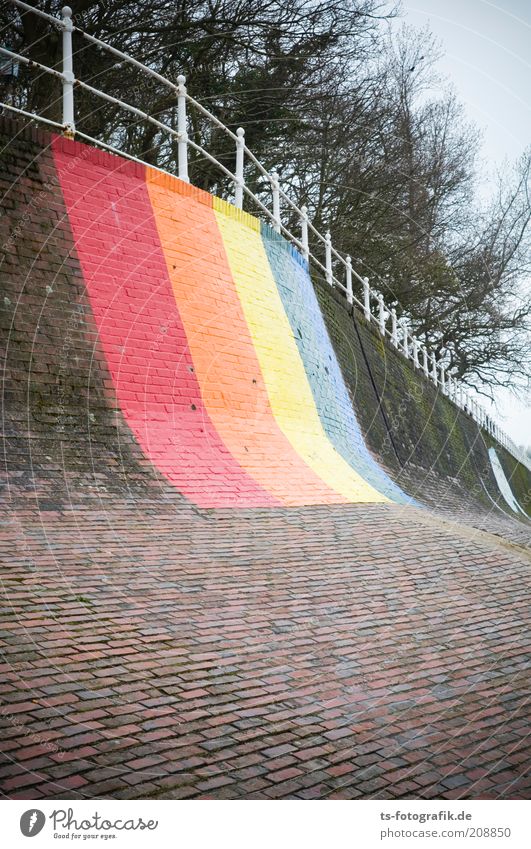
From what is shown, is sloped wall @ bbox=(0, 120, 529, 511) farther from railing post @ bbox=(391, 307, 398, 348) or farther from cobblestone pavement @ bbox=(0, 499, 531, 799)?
railing post @ bbox=(391, 307, 398, 348)

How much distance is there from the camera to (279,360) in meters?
13.4

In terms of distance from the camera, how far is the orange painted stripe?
11.2 metres

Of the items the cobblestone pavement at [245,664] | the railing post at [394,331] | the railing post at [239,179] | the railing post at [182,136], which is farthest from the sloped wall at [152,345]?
the railing post at [394,331]

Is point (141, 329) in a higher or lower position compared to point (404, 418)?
lower

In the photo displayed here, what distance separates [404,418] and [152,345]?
13.3 metres

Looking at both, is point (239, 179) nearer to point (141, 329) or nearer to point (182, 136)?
point (182, 136)

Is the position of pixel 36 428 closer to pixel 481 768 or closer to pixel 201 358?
pixel 201 358

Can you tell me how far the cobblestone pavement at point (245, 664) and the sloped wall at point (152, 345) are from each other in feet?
3.17

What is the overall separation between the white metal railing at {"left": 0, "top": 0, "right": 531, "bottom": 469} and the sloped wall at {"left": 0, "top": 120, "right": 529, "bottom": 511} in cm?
56

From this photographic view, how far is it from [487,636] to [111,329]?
504cm

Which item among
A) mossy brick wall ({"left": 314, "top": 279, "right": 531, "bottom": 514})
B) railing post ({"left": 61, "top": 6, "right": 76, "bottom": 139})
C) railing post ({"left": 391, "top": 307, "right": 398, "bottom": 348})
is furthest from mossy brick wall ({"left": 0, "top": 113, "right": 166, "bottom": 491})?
railing post ({"left": 391, "top": 307, "right": 398, "bottom": 348})

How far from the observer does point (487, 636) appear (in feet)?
24.8

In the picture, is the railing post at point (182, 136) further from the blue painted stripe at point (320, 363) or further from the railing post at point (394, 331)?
the railing post at point (394, 331)

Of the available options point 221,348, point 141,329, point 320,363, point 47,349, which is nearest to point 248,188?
point 320,363
